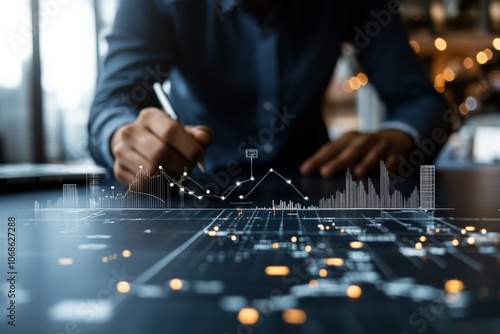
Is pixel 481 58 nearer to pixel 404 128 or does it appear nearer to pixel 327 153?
pixel 404 128

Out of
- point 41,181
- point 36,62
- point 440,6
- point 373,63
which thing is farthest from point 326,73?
point 440,6

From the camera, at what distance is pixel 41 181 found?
0.74 m

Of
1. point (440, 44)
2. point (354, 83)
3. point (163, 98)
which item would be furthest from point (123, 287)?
point (354, 83)

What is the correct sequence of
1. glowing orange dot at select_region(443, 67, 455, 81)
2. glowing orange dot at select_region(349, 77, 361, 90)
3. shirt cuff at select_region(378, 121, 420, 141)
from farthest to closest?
glowing orange dot at select_region(349, 77, 361, 90), glowing orange dot at select_region(443, 67, 455, 81), shirt cuff at select_region(378, 121, 420, 141)

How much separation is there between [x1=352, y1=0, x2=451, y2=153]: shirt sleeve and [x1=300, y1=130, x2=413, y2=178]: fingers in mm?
194

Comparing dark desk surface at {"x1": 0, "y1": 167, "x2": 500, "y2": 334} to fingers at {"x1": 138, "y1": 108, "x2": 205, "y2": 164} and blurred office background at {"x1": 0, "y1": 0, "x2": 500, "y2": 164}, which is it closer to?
fingers at {"x1": 138, "y1": 108, "x2": 205, "y2": 164}

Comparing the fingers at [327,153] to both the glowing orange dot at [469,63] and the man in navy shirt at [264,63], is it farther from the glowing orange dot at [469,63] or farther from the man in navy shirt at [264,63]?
the glowing orange dot at [469,63]

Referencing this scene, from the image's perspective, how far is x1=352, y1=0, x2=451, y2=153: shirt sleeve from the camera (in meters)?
1.04

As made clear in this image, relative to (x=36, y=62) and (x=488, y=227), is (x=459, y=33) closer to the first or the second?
(x=36, y=62)

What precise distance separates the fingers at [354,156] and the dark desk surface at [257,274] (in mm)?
372

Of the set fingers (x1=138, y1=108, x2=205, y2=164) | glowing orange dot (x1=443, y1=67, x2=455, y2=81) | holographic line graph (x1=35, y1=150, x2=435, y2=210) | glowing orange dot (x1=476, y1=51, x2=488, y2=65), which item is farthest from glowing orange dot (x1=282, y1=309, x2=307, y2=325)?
glowing orange dot (x1=476, y1=51, x2=488, y2=65)

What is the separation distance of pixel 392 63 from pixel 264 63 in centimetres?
28

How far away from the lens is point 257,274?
0.73 ft

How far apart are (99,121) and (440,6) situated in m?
2.55
